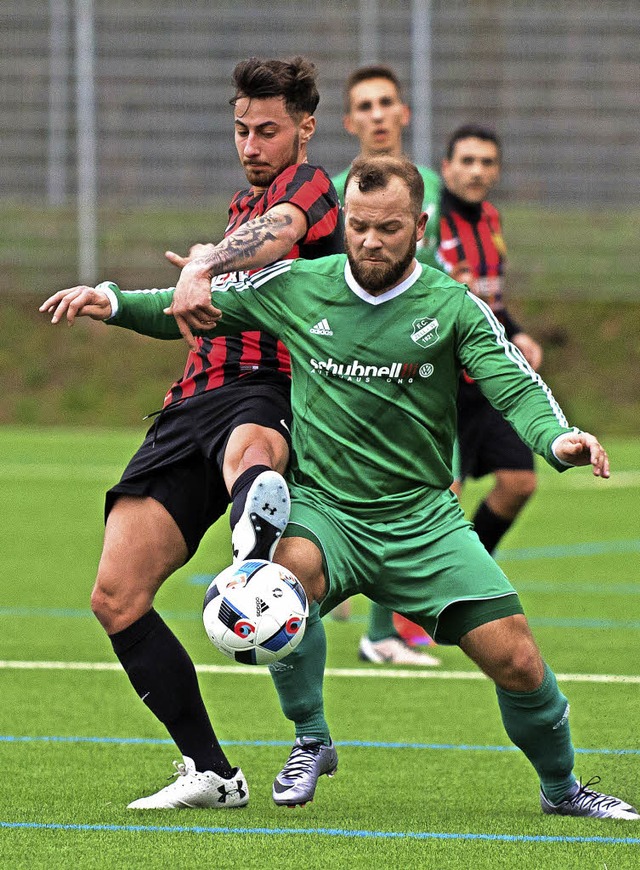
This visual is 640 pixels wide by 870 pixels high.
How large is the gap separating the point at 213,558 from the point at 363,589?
6830 millimetres

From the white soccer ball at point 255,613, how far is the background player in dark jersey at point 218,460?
12.2 inches

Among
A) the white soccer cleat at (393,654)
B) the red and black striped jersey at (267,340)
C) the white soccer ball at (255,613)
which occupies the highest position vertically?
the red and black striped jersey at (267,340)

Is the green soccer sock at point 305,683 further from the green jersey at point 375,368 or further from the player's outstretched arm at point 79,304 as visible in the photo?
the player's outstretched arm at point 79,304

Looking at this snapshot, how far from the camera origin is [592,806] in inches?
189

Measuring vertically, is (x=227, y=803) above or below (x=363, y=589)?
below

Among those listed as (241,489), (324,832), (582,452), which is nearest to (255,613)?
→ (241,489)

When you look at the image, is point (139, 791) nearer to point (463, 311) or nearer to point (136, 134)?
point (463, 311)

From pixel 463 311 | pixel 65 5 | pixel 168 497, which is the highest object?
pixel 65 5

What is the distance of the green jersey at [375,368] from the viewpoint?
4691mm

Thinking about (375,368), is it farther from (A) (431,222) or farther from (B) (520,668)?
(A) (431,222)

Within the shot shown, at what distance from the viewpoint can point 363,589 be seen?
477cm

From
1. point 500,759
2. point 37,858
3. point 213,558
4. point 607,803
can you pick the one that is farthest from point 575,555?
point 37,858

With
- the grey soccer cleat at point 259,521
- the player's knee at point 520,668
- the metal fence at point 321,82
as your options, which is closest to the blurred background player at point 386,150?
the player's knee at point 520,668

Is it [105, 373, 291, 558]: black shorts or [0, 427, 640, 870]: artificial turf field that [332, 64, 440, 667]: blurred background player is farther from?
[105, 373, 291, 558]: black shorts
